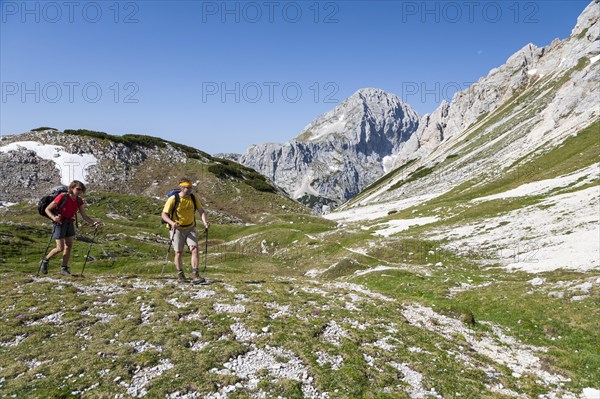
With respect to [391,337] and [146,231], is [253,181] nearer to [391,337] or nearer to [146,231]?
[146,231]

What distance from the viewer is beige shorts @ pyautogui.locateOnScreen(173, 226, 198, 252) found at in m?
20.0

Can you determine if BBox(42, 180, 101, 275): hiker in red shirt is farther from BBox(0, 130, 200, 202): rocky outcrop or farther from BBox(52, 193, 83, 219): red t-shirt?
BBox(0, 130, 200, 202): rocky outcrop

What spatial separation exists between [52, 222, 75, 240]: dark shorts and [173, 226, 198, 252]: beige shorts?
20.1 ft

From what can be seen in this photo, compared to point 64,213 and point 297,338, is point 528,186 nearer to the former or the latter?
point 297,338

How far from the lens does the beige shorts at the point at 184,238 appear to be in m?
20.0

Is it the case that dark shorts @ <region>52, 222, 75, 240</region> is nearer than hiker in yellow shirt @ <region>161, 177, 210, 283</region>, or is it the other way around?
hiker in yellow shirt @ <region>161, 177, 210, 283</region>

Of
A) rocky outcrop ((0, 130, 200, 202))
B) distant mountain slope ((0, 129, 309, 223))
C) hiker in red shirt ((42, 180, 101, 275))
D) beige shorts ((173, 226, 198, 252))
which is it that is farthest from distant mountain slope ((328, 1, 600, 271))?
rocky outcrop ((0, 130, 200, 202))

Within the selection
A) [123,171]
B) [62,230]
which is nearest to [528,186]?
[62,230]

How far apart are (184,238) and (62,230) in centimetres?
703

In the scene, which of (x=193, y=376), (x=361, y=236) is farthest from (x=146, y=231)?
(x=193, y=376)

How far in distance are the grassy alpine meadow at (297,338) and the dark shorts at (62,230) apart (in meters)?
2.88

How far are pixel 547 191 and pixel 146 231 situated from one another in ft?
242

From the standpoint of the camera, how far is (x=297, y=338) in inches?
577

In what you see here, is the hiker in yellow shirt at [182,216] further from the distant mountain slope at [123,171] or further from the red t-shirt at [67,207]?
the distant mountain slope at [123,171]
